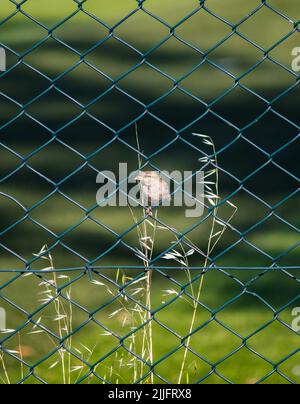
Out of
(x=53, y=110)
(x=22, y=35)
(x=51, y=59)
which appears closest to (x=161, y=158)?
(x=53, y=110)

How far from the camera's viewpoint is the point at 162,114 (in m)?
5.01

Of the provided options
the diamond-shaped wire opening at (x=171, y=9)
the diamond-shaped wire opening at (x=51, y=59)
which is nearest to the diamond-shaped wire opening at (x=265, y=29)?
the diamond-shaped wire opening at (x=171, y=9)

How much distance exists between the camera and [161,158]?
15.2 ft

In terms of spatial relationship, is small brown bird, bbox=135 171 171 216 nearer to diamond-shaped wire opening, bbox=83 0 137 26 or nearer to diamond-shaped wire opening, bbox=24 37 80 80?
diamond-shaped wire opening, bbox=24 37 80 80

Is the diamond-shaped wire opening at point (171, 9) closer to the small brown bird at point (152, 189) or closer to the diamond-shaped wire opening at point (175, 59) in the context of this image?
the diamond-shaped wire opening at point (175, 59)

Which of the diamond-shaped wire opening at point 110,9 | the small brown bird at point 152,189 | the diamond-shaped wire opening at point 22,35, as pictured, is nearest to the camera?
the small brown bird at point 152,189

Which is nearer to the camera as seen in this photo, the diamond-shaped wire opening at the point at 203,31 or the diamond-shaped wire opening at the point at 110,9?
the diamond-shaped wire opening at the point at 203,31

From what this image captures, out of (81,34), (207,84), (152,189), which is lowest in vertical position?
(81,34)

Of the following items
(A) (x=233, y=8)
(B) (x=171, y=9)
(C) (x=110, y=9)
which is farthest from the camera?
(C) (x=110, y=9)

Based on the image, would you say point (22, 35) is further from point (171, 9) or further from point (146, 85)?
point (146, 85)

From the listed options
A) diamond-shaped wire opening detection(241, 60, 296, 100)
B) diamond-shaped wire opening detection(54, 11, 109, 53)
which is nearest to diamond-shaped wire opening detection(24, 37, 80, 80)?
diamond-shaped wire opening detection(54, 11, 109, 53)

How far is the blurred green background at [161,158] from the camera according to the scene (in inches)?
126

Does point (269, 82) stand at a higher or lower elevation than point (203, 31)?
higher

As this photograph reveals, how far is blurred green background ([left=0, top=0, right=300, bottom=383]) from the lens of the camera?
3197 mm
